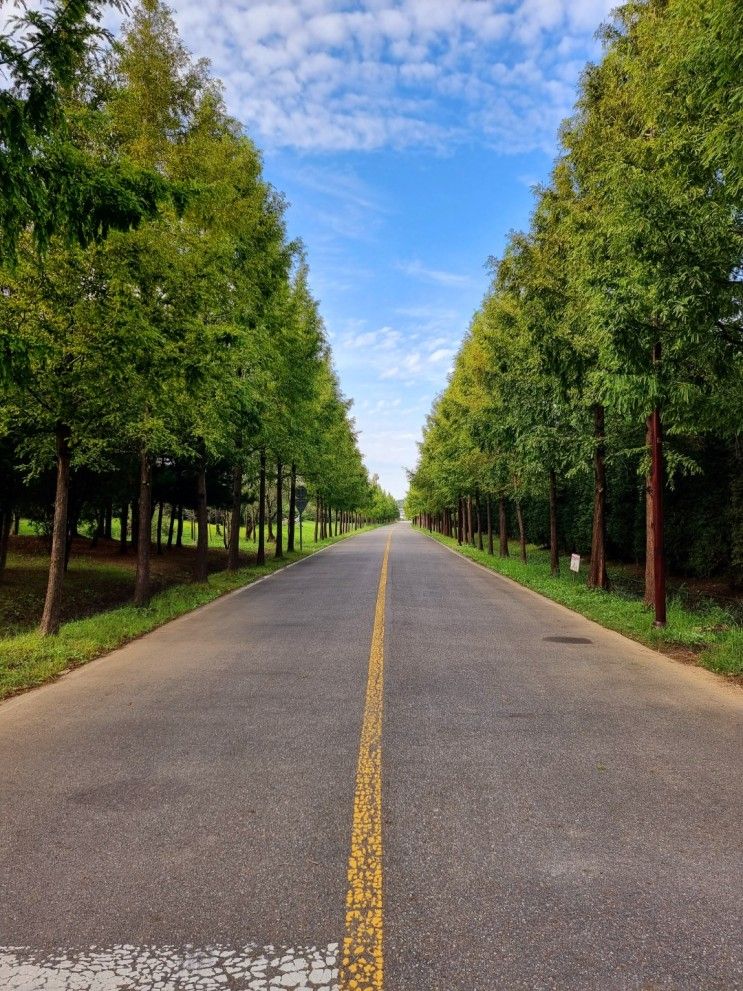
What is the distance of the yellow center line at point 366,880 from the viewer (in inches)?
98.0

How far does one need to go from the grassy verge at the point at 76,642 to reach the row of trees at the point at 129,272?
2.03 ft

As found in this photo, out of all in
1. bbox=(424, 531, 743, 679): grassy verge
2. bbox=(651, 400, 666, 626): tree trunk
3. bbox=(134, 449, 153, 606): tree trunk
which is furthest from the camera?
bbox=(134, 449, 153, 606): tree trunk

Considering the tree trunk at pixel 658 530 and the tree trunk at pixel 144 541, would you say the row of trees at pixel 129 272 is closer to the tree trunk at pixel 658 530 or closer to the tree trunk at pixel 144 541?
the tree trunk at pixel 144 541

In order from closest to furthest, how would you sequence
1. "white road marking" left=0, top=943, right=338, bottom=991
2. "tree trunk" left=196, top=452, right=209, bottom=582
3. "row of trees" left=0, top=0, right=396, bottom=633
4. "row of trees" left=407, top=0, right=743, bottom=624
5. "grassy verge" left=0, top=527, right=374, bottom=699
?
"white road marking" left=0, top=943, right=338, bottom=991, "row of trees" left=0, top=0, right=396, bottom=633, "grassy verge" left=0, top=527, right=374, bottom=699, "row of trees" left=407, top=0, right=743, bottom=624, "tree trunk" left=196, top=452, right=209, bottom=582

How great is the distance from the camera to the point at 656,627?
1026cm

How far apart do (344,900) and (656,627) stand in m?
8.81

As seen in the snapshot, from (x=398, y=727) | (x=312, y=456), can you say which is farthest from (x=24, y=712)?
(x=312, y=456)

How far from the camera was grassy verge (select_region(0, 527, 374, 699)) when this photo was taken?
7.44m

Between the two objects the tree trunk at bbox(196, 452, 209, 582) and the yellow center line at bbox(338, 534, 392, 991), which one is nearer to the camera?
the yellow center line at bbox(338, 534, 392, 991)

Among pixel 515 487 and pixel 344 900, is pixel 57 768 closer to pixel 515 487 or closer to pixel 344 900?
pixel 344 900

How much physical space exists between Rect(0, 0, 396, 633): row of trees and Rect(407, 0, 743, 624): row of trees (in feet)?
19.8

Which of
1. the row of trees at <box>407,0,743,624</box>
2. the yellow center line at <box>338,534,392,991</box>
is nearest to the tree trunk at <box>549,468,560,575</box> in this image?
the row of trees at <box>407,0,743,624</box>

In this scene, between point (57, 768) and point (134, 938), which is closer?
point (134, 938)

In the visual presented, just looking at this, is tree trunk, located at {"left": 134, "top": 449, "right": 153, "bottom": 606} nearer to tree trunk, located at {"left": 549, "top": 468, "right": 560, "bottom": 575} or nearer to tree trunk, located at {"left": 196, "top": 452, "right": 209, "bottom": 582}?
tree trunk, located at {"left": 196, "top": 452, "right": 209, "bottom": 582}
